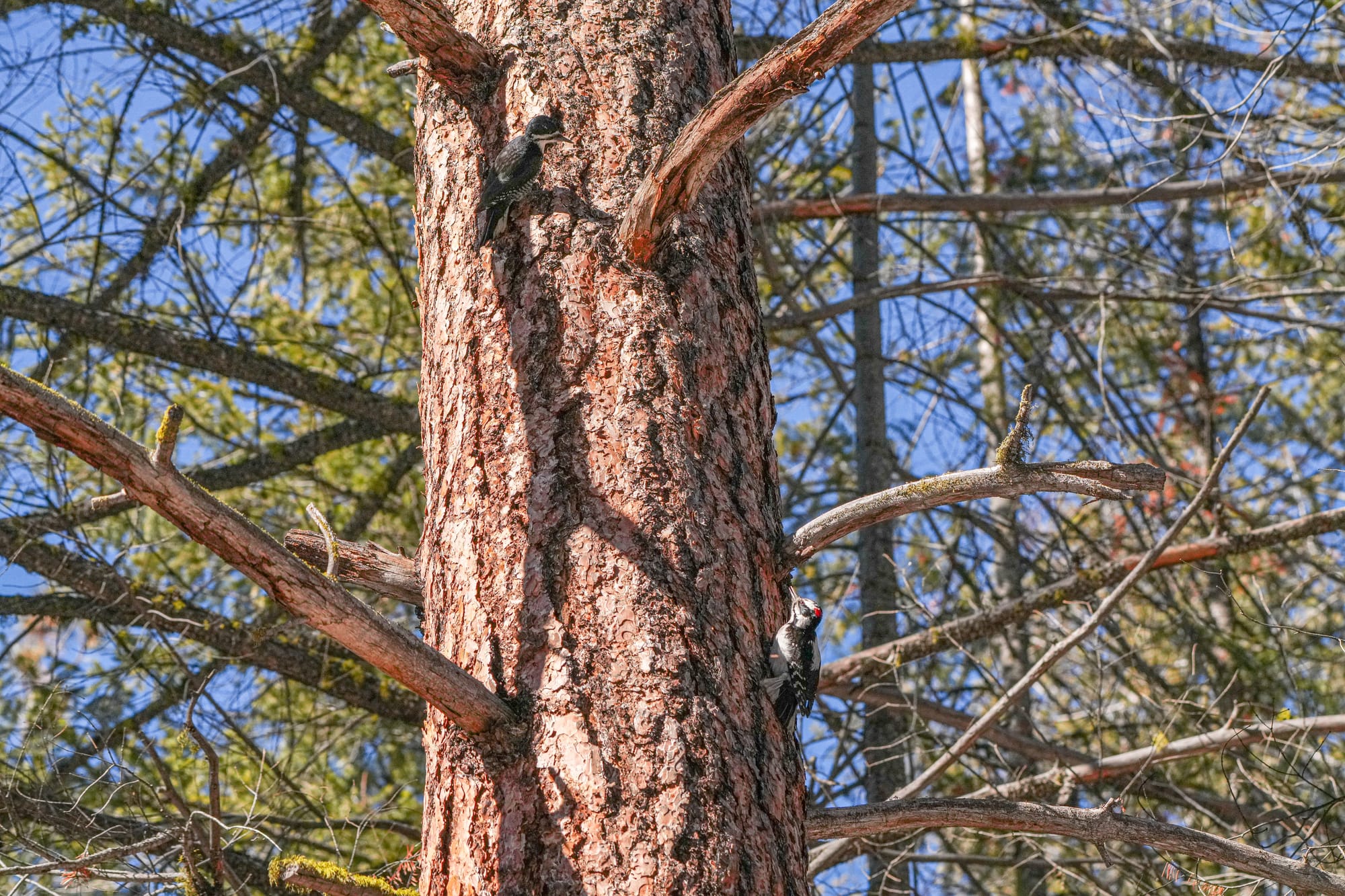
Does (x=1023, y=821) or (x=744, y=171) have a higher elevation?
(x=744, y=171)

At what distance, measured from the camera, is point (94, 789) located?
14.0ft

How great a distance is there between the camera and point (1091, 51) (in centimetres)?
548

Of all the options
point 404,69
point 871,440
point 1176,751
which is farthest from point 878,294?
point 404,69

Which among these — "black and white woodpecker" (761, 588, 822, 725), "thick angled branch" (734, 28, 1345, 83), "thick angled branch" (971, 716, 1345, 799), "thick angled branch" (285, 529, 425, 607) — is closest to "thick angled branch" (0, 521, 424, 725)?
"thick angled branch" (285, 529, 425, 607)

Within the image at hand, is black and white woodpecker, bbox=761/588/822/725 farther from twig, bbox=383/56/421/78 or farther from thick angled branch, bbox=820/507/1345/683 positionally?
thick angled branch, bbox=820/507/1345/683

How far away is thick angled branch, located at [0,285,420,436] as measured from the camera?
14.4ft

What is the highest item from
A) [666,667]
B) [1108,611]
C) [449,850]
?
[1108,611]

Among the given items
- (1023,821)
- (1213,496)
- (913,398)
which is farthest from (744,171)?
(913,398)

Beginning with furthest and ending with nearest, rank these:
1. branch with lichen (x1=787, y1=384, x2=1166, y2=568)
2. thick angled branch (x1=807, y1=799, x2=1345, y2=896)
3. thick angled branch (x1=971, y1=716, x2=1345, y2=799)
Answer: thick angled branch (x1=971, y1=716, x2=1345, y2=799)
thick angled branch (x1=807, y1=799, x2=1345, y2=896)
branch with lichen (x1=787, y1=384, x2=1166, y2=568)

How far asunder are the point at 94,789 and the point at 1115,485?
12.0 ft

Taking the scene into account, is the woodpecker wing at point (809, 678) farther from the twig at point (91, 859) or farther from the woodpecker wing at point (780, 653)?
the twig at point (91, 859)

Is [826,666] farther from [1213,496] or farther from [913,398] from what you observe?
[913,398]

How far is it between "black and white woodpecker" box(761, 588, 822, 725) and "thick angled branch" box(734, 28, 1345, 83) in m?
3.42

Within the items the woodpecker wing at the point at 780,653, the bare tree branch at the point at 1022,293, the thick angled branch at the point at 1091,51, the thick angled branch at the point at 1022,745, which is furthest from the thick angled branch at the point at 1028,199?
the woodpecker wing at the point at 780,653
